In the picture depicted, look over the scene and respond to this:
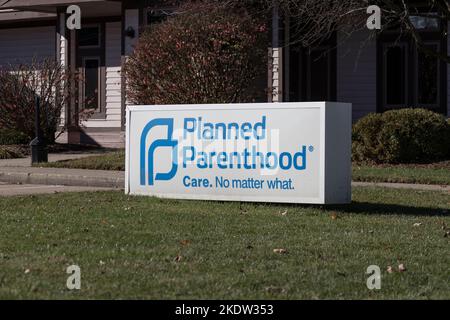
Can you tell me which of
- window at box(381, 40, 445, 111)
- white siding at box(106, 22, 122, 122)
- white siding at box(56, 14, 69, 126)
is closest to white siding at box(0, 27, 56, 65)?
white siding at box(106, 22, 122, 122)

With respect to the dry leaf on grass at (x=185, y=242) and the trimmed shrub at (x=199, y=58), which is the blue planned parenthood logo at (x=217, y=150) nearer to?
the dry leaf on grass at (x=185, y=242)

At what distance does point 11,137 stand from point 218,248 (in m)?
17.0

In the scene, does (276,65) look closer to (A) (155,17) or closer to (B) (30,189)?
(A) (155,17)

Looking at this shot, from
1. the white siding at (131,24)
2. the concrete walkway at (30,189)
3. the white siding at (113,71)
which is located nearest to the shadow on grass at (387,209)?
the concrete walkway at (30,189)

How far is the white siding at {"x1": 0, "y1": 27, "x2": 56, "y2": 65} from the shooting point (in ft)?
102

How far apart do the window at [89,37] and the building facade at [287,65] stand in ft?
0.10

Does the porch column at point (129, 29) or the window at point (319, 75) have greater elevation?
the porch column at point (129, 29)

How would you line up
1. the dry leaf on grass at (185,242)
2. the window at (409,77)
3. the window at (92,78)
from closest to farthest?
the dry leaf on grass at (185,242) < the window at (409,77) < the window at (92,78)

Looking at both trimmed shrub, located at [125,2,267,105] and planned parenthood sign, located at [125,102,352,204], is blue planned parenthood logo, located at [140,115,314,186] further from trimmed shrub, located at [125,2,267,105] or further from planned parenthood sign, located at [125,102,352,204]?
trimmed shrub, located at [125,2,267,105]

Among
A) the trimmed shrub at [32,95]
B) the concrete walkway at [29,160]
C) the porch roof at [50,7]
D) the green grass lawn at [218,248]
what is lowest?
the green grass lawn at [218,248]

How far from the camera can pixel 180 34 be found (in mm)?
21609

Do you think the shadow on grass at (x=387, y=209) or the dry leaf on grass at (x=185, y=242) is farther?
the shadow on grass at (x=387, y=209)

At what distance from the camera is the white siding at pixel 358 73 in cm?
2461
